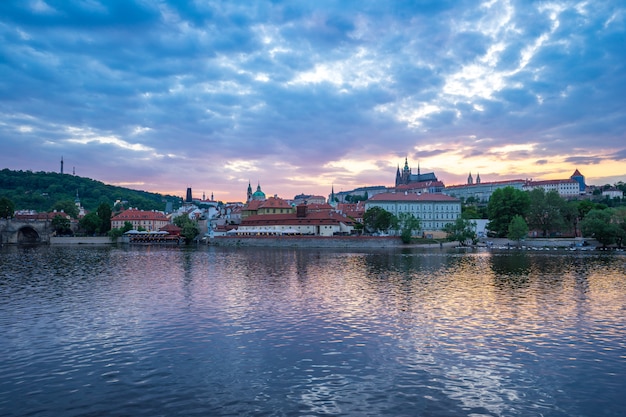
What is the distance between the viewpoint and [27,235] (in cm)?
11012

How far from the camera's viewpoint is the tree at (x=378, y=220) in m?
92.8

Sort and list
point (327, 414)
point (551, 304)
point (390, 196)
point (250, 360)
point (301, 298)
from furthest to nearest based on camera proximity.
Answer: point (390, 196), point (301, 298), point (551, 304), point (250, 360), point (327, 414)

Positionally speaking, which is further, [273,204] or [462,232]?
[273,204]

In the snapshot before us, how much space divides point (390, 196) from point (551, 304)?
10120 centimetres

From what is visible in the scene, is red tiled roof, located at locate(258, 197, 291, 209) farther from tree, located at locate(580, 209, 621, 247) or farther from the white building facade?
tree, located at locate(580, 209, 621, 247)

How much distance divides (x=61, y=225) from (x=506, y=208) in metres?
104

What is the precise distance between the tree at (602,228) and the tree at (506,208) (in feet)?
54.2

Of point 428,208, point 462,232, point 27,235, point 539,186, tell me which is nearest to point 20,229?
point 27,235

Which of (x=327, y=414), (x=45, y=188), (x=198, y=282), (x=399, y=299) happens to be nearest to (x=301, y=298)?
(x=399, y=299)

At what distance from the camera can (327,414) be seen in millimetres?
9852

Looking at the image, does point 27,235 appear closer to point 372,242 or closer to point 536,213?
point 372,242

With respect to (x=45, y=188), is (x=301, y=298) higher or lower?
lower

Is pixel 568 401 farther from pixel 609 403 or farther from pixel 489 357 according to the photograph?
pixel 489 357

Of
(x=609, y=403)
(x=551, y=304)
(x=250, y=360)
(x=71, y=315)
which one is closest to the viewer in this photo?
(x=609, y=403)
